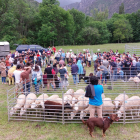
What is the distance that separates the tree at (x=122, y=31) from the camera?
60106 millimetres

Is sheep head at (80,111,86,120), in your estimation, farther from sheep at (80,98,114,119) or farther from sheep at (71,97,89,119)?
sheep at (71,97,89,119)

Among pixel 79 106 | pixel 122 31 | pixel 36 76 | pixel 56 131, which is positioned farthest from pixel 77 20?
pixel 56 131

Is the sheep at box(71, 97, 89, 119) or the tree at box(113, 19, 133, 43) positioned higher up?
the tree at box(113, 19, 133, 43)

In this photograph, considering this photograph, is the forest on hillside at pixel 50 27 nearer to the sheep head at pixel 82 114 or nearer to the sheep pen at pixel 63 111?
the sheep pen at pixel 63 111

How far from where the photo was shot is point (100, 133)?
5.70 meters

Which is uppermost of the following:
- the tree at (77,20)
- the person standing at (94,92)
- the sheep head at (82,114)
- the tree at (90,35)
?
the tree at (77,20)

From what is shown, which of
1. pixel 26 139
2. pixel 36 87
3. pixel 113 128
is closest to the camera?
pixel 26 139

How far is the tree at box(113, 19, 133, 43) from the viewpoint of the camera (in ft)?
197

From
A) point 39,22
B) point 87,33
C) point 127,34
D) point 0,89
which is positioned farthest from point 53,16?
point 0,89

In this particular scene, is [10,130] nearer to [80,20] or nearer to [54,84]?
[54,84]

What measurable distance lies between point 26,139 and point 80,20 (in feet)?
191

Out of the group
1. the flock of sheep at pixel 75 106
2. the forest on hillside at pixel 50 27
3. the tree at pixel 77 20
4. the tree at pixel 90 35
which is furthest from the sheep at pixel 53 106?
the tree at pixel 77 20

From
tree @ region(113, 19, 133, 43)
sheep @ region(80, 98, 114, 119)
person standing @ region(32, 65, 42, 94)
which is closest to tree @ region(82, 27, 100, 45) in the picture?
tree @ region(113, 19, 133, 43)

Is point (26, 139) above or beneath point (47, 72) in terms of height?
beneath
